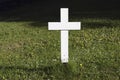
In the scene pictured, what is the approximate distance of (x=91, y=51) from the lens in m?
10.4

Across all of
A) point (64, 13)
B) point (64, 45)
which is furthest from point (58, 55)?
point (64, 13)

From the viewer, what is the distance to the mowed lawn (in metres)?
8.33

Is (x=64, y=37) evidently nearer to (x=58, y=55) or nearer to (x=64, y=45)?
(x=64, y=45)

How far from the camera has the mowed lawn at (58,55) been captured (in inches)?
328

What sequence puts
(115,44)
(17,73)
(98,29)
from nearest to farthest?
(17,73), (115,44), (98,29)

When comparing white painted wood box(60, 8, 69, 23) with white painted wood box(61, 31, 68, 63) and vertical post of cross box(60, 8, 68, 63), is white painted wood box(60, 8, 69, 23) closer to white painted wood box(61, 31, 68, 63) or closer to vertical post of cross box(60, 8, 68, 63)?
vertical post of cross box(60, 8, 68, 63)

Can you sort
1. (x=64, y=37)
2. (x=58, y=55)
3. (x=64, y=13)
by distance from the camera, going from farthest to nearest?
(x=58, y=55), (x=64, y=37), (x=64, y=13)

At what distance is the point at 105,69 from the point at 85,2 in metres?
18.8

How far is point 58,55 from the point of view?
10.1 metres

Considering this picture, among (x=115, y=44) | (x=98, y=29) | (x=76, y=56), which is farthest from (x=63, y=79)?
(x=98, y=29)

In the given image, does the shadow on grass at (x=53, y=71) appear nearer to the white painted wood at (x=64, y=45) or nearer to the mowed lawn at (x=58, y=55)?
the mowed lawn at (x=58, y=55)

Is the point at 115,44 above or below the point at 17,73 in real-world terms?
above

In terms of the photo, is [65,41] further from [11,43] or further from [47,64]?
[11,43]

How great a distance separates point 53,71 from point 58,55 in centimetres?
176
